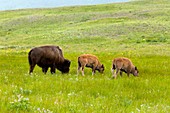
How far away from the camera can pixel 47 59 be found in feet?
60.3

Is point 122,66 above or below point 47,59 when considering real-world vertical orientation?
below

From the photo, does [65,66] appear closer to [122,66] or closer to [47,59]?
[47,59]

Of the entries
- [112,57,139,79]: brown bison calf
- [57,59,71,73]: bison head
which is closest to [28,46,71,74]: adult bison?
[57,59,71,73]: bison head

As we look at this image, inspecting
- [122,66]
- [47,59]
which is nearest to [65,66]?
[47,59]

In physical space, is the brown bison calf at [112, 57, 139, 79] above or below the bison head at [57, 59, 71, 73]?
above

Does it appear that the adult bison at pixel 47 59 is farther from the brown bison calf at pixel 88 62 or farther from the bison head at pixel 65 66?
the brown bison calf at pixel 88 62

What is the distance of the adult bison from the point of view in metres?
17.6

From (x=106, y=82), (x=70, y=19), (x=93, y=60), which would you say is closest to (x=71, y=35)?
(x=70, y=19)

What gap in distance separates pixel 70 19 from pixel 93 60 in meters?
61.9

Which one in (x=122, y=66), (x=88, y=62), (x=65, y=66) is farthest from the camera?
Result: (x=65, y=66)

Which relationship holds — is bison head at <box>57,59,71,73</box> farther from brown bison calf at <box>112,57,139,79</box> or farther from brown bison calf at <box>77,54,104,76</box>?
brown bison calf at <box>112,57,139,79</box>

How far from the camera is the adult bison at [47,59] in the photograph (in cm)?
1764

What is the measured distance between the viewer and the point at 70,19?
81062mm

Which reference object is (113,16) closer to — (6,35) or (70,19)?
(70,19)
